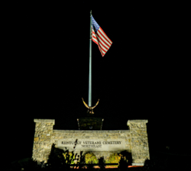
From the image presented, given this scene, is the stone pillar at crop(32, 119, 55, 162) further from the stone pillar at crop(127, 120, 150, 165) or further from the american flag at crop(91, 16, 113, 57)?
the american flag at crop(91, 16, 113, 57)

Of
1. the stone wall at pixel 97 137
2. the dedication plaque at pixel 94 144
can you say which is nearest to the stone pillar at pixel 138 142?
the stone wall at pixel 97 137

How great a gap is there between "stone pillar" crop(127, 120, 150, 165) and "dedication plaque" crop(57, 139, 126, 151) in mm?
681

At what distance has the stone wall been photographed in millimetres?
9359

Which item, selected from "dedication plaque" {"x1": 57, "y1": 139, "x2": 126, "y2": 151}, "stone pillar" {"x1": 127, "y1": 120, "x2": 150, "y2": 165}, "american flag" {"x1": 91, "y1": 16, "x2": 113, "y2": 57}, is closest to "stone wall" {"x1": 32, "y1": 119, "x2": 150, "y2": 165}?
"stone pillar" {"x1": 127, "y1": 120, "x2": 150, "y2": 165}

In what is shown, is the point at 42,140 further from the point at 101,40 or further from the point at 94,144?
the point at 101,40

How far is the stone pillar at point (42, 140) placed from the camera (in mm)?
9148

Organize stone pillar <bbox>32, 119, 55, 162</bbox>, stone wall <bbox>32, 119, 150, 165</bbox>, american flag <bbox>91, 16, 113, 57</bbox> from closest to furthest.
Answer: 1. stone pillar <bbox>32, 119, 55, 162</bbox>
2. stone wall <bbox>32, 119, 150, 165</bbox>
3. american flag <bbox>91, 16, 113, 57</bbox>

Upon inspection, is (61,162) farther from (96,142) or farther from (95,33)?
(95,33)

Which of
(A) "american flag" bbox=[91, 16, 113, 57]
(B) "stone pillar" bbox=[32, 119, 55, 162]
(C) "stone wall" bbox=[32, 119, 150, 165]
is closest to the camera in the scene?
(B) "stone pillar" bbox=[32, 119, 55, 162]

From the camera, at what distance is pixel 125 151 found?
963 cm

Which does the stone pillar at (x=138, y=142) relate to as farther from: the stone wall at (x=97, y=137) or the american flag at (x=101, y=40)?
the american flag at (x=101, y=40)

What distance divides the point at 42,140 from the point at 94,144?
9.82 ft

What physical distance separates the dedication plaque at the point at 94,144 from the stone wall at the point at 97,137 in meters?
0.13

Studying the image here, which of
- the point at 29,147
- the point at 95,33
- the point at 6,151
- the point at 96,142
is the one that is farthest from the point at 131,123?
the point at 6,151
